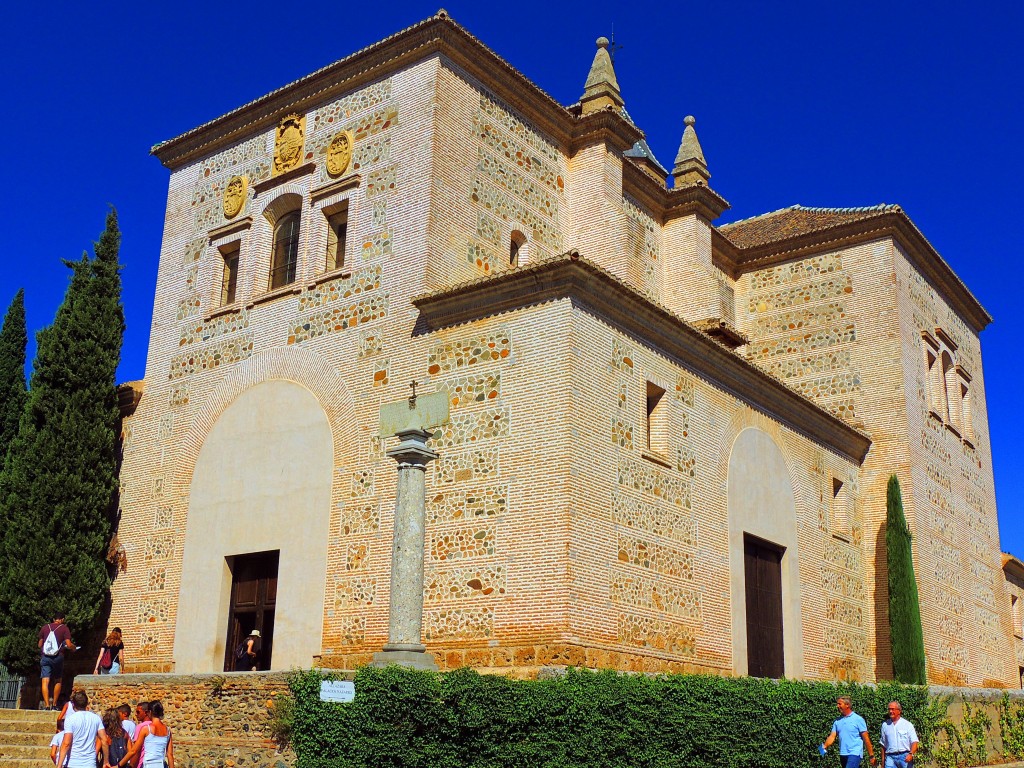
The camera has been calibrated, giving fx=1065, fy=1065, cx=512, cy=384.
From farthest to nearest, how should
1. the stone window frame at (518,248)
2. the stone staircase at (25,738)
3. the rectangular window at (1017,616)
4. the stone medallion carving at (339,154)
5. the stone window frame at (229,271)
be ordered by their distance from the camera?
the rectangular window at (1017,616) < the stone window frame at (229,271) < the stone window frame at (518,248) < the stone medallion carving at (339,154) < the stone staircase at (25,738)

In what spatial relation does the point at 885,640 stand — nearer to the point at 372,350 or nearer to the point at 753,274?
the point at 753,274

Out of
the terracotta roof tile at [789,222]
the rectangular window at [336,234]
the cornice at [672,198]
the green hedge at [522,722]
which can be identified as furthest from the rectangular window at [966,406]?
the rectangular window at [336,234]

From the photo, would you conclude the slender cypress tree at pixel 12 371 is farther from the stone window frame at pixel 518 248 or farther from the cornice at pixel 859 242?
the cornice at pixel 859 242

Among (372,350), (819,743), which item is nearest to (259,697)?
(372,350)

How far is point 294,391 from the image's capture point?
1747cm

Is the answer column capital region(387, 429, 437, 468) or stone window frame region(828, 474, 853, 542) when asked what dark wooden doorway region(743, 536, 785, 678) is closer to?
stone window frame region(828, 474, 853, 542)

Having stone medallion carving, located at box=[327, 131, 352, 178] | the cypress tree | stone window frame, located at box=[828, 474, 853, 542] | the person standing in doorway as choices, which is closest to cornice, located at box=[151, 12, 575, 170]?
stone medallion carving, located at box=[327, 131, 352, 178]

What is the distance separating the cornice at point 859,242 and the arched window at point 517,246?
6.95m

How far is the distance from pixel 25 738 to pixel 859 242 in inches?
732

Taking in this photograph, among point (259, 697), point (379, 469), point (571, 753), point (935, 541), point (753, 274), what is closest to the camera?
point (571, 753)

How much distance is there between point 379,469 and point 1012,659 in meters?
18.8

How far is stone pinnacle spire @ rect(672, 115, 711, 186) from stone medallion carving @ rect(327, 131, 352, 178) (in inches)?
312

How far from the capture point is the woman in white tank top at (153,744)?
10.3m

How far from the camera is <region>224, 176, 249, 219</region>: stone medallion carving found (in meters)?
19.8
